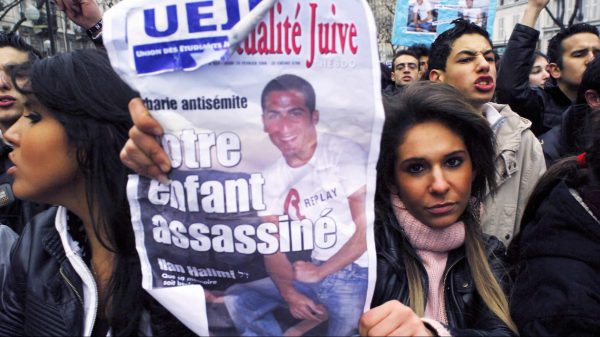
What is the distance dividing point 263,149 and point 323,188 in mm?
140

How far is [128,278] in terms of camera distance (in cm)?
123

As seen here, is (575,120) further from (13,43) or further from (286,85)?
(13,43)

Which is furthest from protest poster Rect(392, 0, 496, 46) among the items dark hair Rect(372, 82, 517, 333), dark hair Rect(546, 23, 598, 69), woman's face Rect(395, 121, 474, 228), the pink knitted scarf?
the pink knitted scarf

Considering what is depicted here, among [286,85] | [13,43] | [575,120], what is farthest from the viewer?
[13,43]

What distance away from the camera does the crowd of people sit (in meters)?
1.04

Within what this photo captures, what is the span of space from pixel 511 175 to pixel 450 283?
3.85 ft

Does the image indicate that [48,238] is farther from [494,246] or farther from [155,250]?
[494,246]

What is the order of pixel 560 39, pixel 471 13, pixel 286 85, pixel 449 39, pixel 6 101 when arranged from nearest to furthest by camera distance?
pixel 286 85 → pixel 6 101 → pixel 449 39 → pixel 560 39 → pixel 471 13

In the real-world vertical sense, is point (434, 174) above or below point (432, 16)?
below

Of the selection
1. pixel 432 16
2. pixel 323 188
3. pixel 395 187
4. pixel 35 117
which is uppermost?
pixel 432 16

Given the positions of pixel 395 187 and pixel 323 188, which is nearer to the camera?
pixel 323 188

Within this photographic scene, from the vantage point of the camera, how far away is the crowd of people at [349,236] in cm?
104

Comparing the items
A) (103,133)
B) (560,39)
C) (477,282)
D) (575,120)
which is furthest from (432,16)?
(103,133)

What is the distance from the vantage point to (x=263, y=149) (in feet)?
3.25
